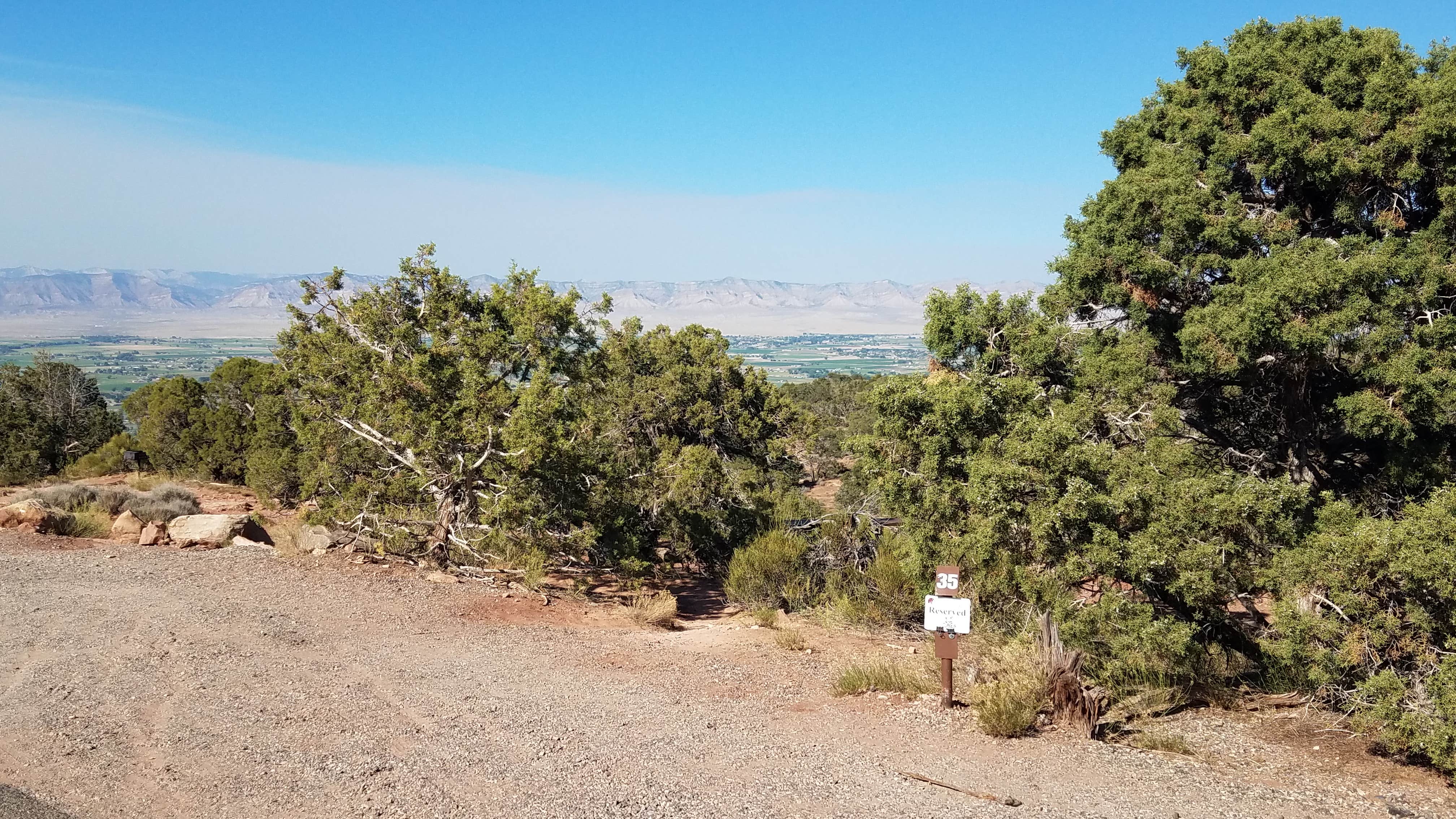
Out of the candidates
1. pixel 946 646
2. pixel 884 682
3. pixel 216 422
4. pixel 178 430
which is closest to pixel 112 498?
pixel 216 422

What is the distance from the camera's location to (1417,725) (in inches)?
260

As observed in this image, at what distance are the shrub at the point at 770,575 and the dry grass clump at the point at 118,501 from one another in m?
9.89

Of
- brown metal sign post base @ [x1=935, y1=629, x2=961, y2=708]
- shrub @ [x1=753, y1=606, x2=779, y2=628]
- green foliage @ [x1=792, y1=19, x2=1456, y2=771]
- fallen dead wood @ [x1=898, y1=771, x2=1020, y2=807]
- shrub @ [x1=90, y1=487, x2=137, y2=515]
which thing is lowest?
shrub @ [x1=753, y1=606, x2=779, y2=628]

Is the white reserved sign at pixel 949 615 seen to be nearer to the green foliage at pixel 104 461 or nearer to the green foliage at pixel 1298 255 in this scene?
the green foliage at pixel 1298 255

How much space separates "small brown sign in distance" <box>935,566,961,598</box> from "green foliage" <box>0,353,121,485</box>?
24.6 meters

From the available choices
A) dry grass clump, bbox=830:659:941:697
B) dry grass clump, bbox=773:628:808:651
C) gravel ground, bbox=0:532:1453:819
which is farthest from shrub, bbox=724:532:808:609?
dry grass clump, bbox=830:659:941:697

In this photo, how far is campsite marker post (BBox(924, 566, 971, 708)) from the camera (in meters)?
7.96

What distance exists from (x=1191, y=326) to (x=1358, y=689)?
466 centimetres

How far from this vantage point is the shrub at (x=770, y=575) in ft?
45.6

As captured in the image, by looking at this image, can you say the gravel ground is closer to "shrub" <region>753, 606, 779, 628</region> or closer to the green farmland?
"shrub" <region>753, 606, 779, 628</region>

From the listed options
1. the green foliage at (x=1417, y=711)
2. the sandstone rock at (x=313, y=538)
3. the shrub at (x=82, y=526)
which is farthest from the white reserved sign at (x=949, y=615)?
the shrub at (x=82, y=526)

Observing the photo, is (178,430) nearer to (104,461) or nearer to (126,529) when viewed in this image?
(104,461)

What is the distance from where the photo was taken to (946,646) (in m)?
8.12

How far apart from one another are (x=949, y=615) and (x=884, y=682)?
52.4 inches
